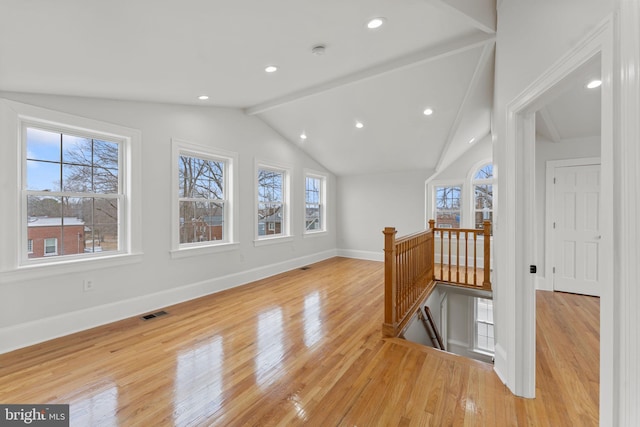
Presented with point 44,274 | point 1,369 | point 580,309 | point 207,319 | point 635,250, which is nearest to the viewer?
point 635,250

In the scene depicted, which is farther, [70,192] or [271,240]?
[271,240]

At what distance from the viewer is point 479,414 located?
172 centimetres

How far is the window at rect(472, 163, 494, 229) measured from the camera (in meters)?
5.62

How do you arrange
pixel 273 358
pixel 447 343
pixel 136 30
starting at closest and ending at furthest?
pixel 136 30, pixel 273 358, pixel 447 343

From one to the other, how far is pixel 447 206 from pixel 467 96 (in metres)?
2.93

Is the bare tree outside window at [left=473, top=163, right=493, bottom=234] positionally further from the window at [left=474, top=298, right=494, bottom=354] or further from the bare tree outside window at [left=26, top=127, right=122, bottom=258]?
the bare tree outside window at [left=26, top=127, right=122, bottom=258]

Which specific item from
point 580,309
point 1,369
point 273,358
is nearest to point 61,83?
point 1,369

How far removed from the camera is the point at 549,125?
12.3 ft

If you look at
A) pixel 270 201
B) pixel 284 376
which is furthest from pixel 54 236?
pixel 270 201

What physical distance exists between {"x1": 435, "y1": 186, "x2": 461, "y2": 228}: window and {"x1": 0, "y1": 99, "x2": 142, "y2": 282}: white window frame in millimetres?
5526

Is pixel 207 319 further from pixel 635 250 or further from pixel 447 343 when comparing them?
pixel 447 343

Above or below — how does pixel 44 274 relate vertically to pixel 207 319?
above

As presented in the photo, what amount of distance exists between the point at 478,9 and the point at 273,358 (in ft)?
10.9

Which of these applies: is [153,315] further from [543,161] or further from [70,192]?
[543,161]
